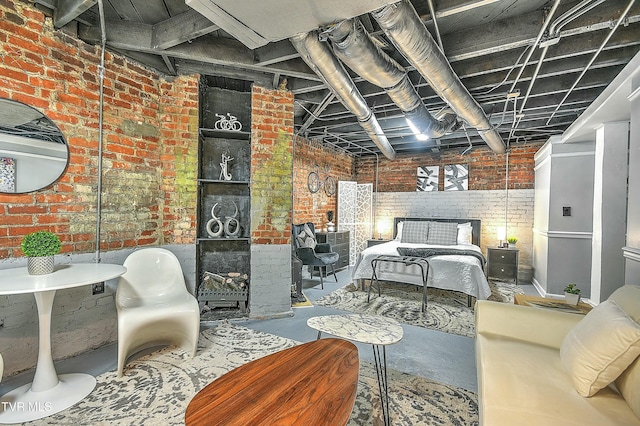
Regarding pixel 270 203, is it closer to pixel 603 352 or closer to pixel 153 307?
pixel 153 307

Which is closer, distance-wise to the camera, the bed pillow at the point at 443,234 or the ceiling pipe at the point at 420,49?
the ceiling pipe at the point at 420,49

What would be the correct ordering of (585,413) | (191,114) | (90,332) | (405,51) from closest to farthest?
(585,413), (405,51), (90,332), (191,114)

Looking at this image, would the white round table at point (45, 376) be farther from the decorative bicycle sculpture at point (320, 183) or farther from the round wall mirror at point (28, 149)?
the decorative bicycle sculpture at point (320, 183)

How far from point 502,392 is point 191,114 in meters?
3.60

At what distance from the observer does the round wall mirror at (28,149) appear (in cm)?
223

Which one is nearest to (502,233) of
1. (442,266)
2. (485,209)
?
(485,209)

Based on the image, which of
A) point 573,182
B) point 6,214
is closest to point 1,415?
point 6,214

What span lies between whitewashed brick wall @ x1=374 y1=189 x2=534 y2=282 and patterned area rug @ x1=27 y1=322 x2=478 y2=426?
5039 millimetres

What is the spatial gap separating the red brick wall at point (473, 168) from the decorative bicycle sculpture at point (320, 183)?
122 cm

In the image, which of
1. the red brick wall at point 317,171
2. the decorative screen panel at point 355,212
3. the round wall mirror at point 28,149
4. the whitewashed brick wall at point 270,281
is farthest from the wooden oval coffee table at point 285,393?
the decorative screen panel at point 355,212

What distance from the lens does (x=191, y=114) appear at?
336 cm

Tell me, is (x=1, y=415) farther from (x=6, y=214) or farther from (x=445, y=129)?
(x=445, y=129)

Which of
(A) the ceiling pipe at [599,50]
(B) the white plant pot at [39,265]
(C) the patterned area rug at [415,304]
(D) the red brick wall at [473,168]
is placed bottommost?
(C) the patterned area rug at [415,304]

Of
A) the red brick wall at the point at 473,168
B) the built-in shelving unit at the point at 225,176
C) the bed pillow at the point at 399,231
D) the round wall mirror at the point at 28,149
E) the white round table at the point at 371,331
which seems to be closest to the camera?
the white round table at the point at 371,331
